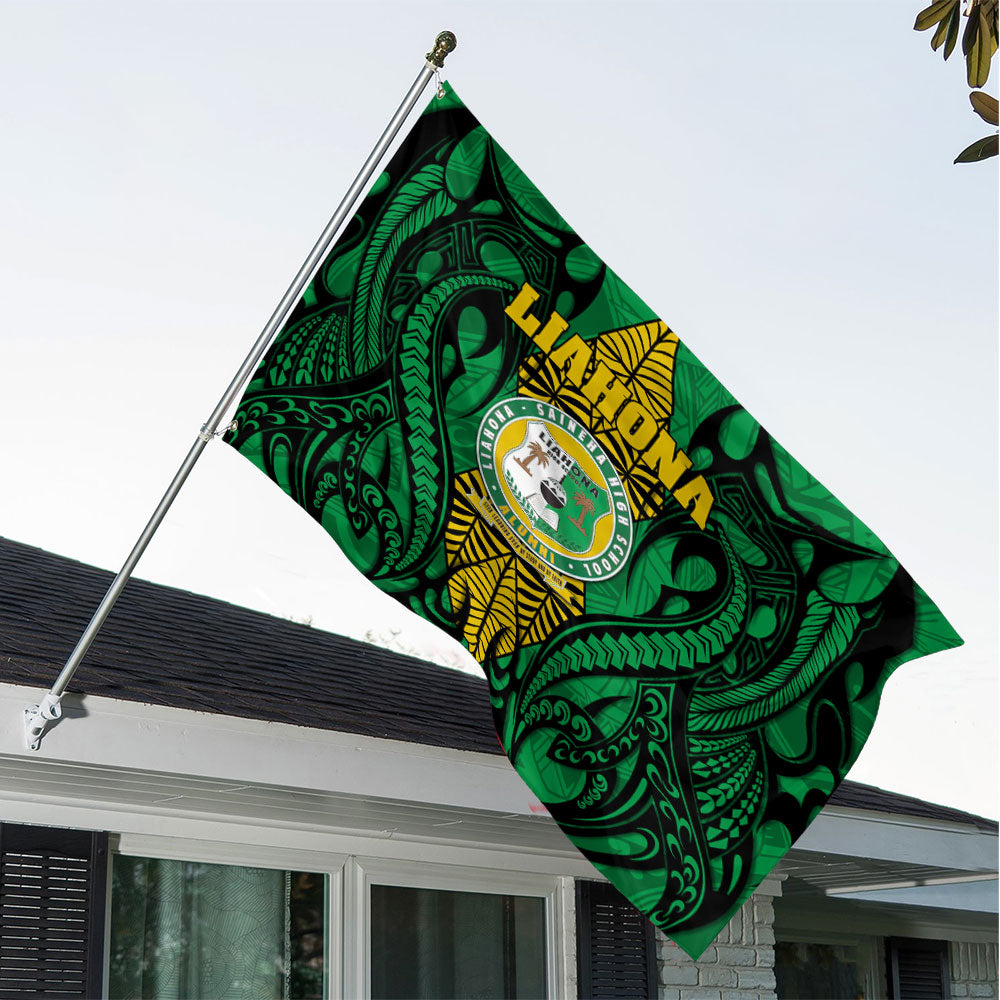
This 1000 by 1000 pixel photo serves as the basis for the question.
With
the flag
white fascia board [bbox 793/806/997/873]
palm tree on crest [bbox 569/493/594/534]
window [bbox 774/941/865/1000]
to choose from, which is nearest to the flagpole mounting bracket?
the flag

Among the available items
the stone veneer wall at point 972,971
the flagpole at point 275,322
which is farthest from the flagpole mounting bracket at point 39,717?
the stone veneer wall at point 972,971

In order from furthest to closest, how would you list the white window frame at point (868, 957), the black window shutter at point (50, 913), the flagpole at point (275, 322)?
the white window frame at point (868, 957), the black window shutter at point (50, 913), the flagpole at point (275, 322)

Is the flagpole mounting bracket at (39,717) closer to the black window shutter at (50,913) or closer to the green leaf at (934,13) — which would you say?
the black window shutter at (50,913)

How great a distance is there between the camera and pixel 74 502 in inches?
1503

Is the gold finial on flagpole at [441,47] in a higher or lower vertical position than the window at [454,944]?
higher

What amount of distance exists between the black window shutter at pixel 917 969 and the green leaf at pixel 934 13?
8170 millimetres

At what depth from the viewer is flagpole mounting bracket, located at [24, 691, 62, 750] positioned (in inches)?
163

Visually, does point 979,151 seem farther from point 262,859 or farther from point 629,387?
point 262,859

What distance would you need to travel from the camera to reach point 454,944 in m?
6.25

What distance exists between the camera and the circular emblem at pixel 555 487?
3.84 m

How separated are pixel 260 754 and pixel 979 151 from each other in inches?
122

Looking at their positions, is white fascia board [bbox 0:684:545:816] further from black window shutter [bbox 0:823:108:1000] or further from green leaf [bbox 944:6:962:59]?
green leaf [bbox 944:6:962:59]

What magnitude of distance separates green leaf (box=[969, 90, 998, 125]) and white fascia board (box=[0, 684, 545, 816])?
3.09 metres

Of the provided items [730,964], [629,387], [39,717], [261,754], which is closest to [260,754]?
[261,754]
